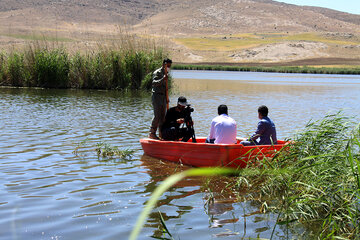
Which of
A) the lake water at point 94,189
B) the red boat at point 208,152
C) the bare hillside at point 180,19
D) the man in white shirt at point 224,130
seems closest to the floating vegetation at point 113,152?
the lake water at point 94,189

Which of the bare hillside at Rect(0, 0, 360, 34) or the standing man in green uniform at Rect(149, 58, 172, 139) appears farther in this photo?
the bare hillside at Rect(0, 0, 360, 34)

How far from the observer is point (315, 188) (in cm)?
530

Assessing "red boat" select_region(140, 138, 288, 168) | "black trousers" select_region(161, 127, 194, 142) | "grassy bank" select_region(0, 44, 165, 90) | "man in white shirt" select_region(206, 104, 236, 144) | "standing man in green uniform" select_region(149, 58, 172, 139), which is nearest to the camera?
"red boat" select_region(140, 138, 288, 168)

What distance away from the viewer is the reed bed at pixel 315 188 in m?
5.16

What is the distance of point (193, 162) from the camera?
8.81m

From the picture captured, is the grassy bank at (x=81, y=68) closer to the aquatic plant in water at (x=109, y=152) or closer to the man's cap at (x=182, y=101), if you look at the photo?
the aquatic plant in water at (x=109, y=152)

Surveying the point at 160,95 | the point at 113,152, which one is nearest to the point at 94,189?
the point at 113,152

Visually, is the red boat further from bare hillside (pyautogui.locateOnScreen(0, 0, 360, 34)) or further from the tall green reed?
bare hillside (pyautogui.locateOnScreen(0, 0, 360, 34))

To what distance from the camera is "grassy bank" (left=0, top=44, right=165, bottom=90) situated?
24.2 meters

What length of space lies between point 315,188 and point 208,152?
314 cm

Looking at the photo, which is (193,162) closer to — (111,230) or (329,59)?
(111,230)

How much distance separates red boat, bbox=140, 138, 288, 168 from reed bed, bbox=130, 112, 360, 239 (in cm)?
27

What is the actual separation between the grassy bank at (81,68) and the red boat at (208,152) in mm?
14452

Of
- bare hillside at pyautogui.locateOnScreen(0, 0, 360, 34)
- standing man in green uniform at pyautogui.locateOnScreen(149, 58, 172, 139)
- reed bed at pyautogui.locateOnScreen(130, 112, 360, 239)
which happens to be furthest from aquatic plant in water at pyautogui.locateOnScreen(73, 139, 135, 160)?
bare hillside at pyautogui.locateOnScreen(0, 0, 360, 34)
